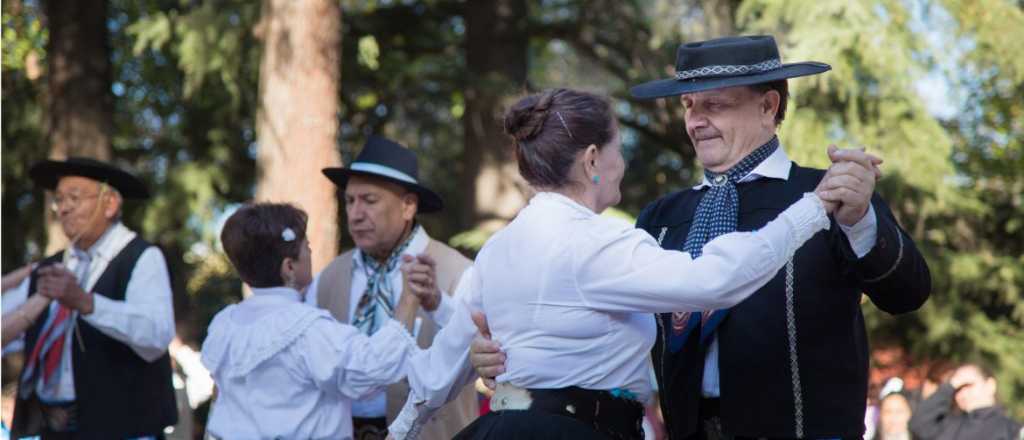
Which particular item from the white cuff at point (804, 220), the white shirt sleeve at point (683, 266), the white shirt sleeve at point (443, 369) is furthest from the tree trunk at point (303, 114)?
the white cuff at point (804, 220)

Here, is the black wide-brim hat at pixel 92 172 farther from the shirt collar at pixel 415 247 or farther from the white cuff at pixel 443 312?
the white cuff at pixel 443 312

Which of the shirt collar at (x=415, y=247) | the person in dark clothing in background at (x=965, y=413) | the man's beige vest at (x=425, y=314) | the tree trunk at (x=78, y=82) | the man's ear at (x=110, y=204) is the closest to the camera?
the man's beige vest at (x=425, y=314)

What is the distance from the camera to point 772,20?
10578 mm

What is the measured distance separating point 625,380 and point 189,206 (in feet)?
34.8

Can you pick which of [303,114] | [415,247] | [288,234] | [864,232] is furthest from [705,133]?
[303,114]

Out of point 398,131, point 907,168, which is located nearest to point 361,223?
point 907,168

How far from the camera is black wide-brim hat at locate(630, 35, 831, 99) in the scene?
10.9ft

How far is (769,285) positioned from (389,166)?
211cm

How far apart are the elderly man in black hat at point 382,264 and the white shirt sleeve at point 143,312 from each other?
63 cm

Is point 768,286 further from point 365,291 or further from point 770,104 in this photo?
point 365,291

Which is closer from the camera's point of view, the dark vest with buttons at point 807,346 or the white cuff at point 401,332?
the dark vest with buttons at point 807,346

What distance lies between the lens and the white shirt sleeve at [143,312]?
507 cm

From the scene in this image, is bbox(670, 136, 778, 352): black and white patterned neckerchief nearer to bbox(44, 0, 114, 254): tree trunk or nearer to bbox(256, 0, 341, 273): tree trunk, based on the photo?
bbox(256, 0, 341, 273): tree trunk

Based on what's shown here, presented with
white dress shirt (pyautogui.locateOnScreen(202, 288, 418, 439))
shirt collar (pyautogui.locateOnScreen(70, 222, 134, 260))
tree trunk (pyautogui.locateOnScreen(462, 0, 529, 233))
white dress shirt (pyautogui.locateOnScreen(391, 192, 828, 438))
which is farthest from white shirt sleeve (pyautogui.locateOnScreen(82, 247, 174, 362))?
tree trunk (pyautogui.locateOnScreen(462, 0, 529, 233))
